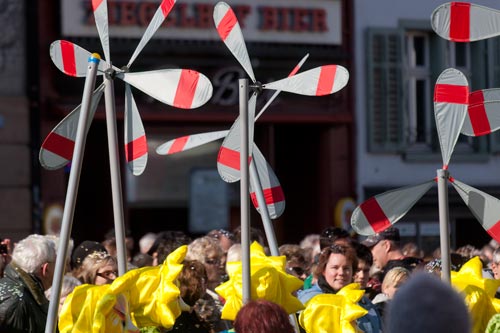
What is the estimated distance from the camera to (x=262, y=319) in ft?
9.70

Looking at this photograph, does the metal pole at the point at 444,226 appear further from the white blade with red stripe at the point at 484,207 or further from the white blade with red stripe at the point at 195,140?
the white blade with red stripe at the point at 195,140

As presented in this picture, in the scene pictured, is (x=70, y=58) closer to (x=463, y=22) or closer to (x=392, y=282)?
(x=463, y=22)

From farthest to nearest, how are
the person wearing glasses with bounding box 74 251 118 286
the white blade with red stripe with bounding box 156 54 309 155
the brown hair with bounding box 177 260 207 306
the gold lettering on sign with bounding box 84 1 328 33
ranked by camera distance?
1. the gold lettering on sign with bounding box 84 1 328 33
2. the person wearing glasses with bounding box 74 251 118 286
3. the white blade with red stripe with bounding box 156 54 309 155
4. the brown hair with bounding box 177 260 207 306

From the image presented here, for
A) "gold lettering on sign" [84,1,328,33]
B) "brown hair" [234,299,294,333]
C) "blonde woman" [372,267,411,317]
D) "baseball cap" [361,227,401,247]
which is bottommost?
"blonde woman" [372,267,411,317]

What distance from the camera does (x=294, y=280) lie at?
4215 millimetres

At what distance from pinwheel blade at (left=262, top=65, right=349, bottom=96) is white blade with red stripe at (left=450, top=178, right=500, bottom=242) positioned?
61 cm

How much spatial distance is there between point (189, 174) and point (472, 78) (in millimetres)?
4337

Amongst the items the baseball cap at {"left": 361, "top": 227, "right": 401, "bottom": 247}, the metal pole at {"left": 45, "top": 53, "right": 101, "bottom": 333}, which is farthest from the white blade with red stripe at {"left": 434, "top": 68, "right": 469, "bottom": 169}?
the baseball cap at {"left": 361, "top": 227, "right": 401, "bottom": 247}

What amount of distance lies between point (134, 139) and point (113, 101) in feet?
0.99

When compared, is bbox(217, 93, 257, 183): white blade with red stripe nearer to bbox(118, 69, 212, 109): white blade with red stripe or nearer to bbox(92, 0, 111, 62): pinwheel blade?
bbox(118, 69, 212, 109): white blade with red stripe

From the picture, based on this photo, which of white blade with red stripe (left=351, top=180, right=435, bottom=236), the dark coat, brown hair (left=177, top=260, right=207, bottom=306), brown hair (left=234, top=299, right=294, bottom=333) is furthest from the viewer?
brown hair (left=177, top=260, right=207, bottom=306)

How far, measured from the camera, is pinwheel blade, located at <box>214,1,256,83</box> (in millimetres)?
4387

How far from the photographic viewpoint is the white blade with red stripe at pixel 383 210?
3.93 m

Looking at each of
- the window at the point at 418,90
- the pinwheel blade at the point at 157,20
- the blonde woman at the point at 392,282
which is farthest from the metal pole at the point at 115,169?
the window at the point at 418,90
